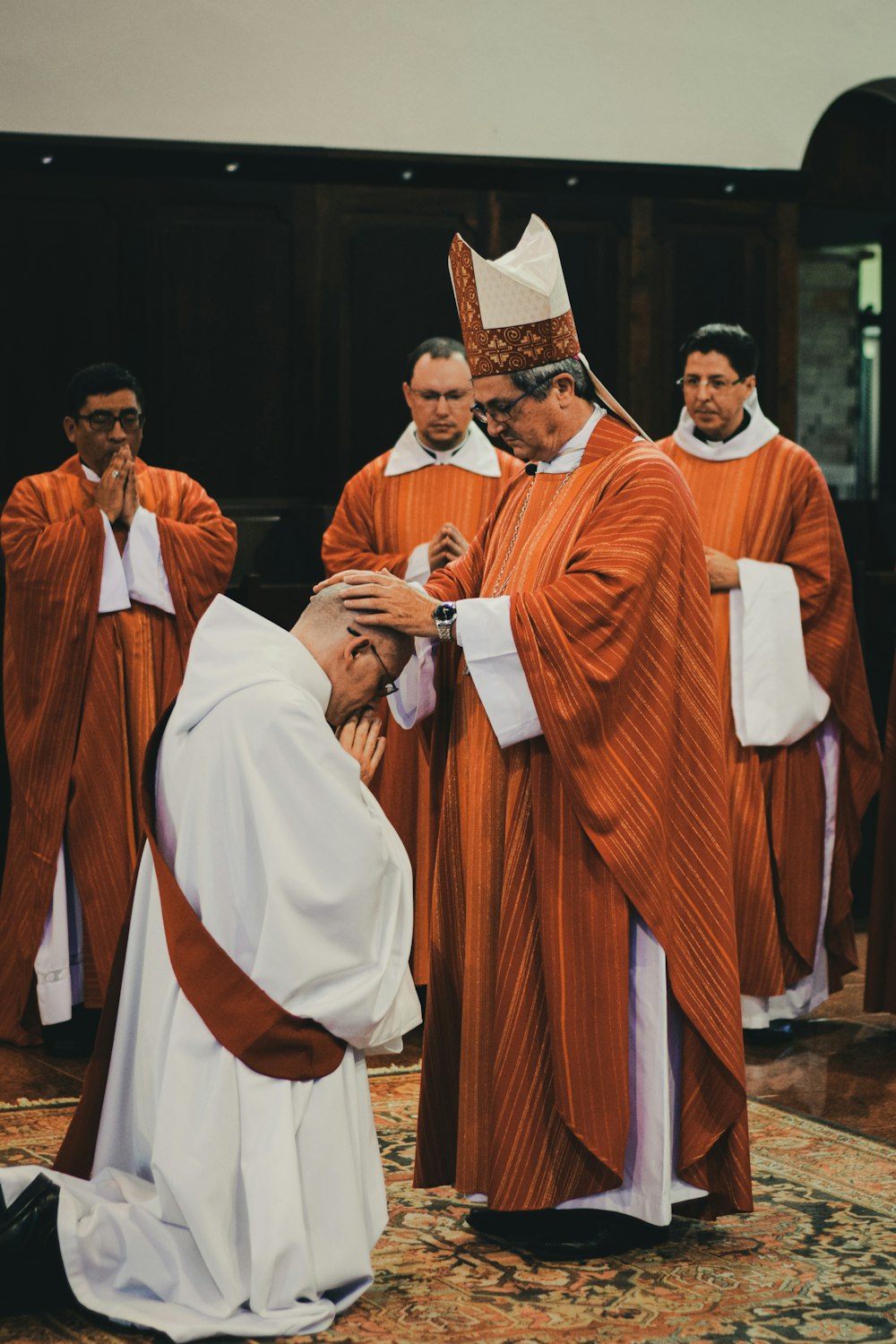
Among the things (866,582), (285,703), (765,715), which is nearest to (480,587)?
(285,703)

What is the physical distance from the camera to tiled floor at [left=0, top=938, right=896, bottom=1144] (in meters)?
4.53

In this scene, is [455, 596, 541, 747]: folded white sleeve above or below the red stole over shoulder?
above

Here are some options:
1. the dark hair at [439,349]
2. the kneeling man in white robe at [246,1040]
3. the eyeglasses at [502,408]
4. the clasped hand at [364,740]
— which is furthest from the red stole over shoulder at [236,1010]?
the dark hair at [439,349]

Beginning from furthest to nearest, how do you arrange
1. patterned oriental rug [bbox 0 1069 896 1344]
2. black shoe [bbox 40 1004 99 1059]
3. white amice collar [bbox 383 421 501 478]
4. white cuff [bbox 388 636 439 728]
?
1. white amice collar [bbox 383 421 501 478]
2. black shoe [bbox 40 1004 99 1059]
3. white cuff [bbox 388 636 439 728]
4. patterned oriental rug [bbox 0 1069 896 1344]

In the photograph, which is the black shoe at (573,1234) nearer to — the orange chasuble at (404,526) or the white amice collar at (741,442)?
the orange chasuble at (404,526)

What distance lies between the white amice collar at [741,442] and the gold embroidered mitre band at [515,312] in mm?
1958

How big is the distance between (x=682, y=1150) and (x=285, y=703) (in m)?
1.24

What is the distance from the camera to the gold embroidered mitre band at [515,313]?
137 inches

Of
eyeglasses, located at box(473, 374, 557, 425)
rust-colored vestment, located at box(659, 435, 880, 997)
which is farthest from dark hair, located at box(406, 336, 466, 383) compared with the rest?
eyeglasses, located at box(473, 374, 557, 425)

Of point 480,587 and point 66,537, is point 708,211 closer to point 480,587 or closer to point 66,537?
point 66,537

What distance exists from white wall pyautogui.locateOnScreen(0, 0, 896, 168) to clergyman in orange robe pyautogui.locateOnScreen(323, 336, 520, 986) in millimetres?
1895

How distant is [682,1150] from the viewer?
3.43m

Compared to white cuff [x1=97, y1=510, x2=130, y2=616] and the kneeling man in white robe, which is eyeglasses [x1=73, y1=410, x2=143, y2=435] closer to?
white cuff [x1=97, y1=510, x2=130, y2=616]

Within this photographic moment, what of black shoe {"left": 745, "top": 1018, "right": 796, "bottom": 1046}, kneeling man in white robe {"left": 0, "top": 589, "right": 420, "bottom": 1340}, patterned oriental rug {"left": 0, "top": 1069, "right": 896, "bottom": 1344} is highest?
kneeling man in white robe {"left": 0, "top": 589, "right": 420, "bottom": 1340}
